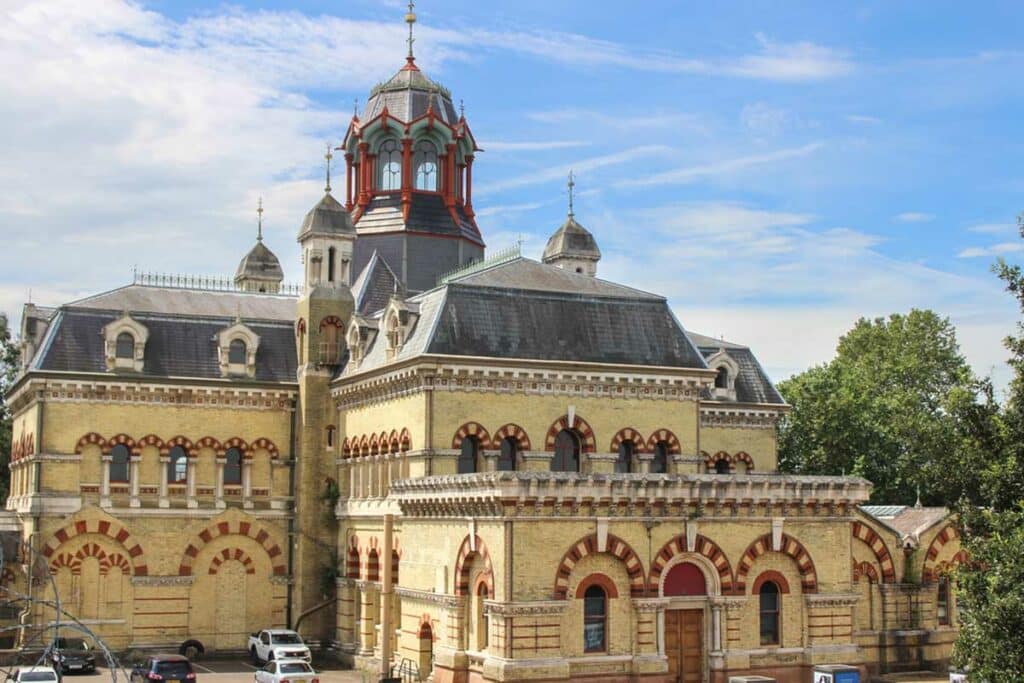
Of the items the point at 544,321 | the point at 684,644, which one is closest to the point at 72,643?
the point at 544,321

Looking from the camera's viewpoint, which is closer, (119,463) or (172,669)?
(172,669)

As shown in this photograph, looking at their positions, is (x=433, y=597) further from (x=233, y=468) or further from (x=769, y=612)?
(x=233, y=468)

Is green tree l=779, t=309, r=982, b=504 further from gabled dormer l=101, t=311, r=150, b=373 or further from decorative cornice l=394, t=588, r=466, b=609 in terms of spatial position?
gabled dormer l=101, t=311, r=150, b=373

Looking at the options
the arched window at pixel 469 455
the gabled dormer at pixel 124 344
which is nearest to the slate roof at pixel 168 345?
the gabled dormer at pixel 124 344

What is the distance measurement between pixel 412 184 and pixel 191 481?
1661cm

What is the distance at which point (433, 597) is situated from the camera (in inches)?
1820

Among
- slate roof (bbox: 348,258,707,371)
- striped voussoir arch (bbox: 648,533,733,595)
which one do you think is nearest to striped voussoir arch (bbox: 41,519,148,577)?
slate roof (bbox: 348,258,707,371)

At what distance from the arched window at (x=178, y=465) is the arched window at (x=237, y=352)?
423 cm

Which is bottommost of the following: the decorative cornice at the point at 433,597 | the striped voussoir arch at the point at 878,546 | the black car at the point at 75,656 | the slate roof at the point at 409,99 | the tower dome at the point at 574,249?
the black car at the point at 75,656

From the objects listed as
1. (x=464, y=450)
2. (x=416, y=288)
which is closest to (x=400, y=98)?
(x=416, y=288)

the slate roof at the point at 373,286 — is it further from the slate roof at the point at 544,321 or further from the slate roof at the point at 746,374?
the slate roof at the point at 746,374

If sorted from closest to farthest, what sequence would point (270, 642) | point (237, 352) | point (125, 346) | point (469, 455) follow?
point (469, 455) < point (270, 642) < point (125, 346) < point (237, 352)

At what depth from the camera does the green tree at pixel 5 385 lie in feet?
251

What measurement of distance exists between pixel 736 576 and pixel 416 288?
2379 cm
